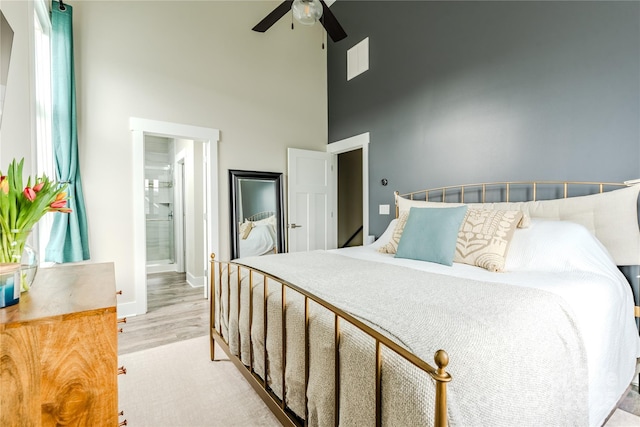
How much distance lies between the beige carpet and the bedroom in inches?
53.3

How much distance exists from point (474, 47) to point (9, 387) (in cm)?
343

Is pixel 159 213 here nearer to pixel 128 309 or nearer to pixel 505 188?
pixel 128 309

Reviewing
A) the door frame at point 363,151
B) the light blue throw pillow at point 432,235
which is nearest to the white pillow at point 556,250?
the light blue throw pillow at point 432,235

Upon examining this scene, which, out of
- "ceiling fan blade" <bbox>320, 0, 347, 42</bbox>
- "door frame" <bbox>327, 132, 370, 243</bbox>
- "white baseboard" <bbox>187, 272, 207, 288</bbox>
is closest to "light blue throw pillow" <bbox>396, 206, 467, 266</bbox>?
"door frame" <bbox>327, 132, 370, 243</bbox>

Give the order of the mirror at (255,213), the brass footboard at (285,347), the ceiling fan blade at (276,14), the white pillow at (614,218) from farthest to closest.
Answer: the mirror at (255,213), the ceiling fan blade at (276,14), the white pillow at (614,218), the brass footboard at (285,347)

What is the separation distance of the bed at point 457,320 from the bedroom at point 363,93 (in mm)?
442

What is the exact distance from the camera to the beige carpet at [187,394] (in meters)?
1.59

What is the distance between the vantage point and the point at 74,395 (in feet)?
2.56

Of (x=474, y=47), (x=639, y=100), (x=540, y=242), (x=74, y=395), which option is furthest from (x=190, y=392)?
(x=474, y=47)

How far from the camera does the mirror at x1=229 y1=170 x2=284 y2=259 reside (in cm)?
380

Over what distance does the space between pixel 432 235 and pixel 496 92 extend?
1.47 metres

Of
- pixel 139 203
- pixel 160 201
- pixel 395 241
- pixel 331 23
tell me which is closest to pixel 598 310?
pixel 395 241

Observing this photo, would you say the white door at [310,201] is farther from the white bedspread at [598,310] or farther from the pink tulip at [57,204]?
the pink tulip at [57,204]

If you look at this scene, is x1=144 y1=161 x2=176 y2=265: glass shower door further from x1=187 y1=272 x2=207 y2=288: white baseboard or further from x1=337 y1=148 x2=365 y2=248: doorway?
x1=337 y1=148 x2=365 y2=248: doorway
